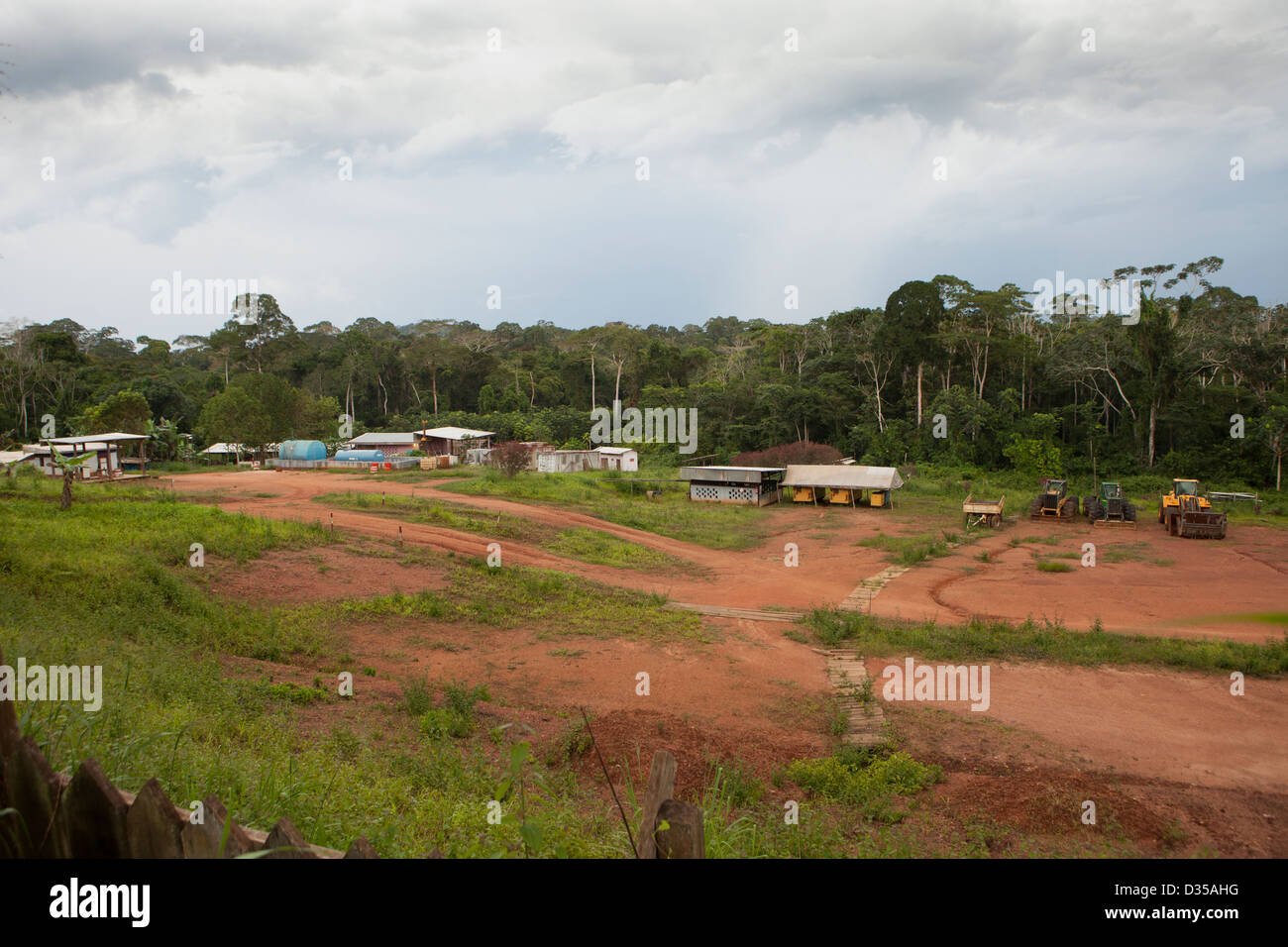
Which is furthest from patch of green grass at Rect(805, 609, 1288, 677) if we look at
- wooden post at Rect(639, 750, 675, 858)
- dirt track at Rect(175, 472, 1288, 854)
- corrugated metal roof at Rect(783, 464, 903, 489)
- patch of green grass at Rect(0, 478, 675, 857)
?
corrugated metal roof at Rect(783, 464, 903, 489)

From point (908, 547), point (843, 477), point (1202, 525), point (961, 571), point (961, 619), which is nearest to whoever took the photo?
point (961, 619)

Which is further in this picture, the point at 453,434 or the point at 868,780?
the point at 453,434

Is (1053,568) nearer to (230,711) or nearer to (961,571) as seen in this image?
(961,571)

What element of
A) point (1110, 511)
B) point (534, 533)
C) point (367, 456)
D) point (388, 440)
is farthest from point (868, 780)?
point (388, 440)

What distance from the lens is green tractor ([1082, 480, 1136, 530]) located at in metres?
25.9

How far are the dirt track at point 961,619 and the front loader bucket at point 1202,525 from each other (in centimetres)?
70

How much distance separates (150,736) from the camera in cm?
441

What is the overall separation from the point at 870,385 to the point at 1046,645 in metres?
37.3

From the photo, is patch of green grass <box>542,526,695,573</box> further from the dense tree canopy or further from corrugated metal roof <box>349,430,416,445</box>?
corrugated metal roof <box>349,430,416,445</box>

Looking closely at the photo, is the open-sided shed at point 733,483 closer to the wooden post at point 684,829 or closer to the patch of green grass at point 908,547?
the patch of green grass at point 908,547

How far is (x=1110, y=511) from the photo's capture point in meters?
26.2
